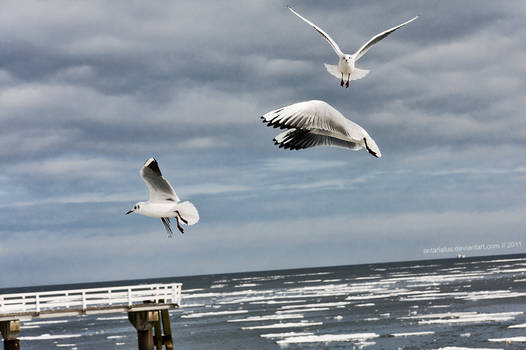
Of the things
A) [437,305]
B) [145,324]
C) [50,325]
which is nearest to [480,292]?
→ [437,305]

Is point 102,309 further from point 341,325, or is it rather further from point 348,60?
point 341,325

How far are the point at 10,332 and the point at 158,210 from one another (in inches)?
512

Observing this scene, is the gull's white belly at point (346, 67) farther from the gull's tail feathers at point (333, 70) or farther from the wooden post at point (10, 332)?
the wooden post at point (10, 332)

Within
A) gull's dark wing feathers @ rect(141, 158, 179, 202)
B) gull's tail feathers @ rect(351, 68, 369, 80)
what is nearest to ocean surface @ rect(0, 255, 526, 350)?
gull's dark wing feathers @ rect(141, 158, 179, 202)

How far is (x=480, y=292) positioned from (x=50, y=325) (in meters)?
42.3

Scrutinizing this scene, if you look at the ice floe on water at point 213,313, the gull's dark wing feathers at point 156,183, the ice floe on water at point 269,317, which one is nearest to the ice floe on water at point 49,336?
the ice floe on water at point 213,313

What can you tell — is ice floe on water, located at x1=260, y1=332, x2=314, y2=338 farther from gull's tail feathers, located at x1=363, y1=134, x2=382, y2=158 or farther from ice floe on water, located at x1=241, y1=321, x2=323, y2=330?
gull's tail feathers, located at x1=363, y1=134, x2=382, y2=158

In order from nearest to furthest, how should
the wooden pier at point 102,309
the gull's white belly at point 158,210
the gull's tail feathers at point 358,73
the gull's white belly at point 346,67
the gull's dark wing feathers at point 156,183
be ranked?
the gull's white belly at point 346,67 < the gull's tail feathers at point 358,73 < the gull's white belly at point 158,210 < the gull's dark wing feathers at point 156,183 < the wooden pier at point 102,309

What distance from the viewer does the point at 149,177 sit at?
13781mm

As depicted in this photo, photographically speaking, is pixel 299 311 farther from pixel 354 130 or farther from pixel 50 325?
pixel 354 130

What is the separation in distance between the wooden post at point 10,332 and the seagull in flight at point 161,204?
12.0 metres

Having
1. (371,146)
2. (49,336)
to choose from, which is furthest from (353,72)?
(49,336)

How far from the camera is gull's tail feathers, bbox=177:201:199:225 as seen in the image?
40.6ft

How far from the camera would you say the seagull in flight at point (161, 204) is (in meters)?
12.7
